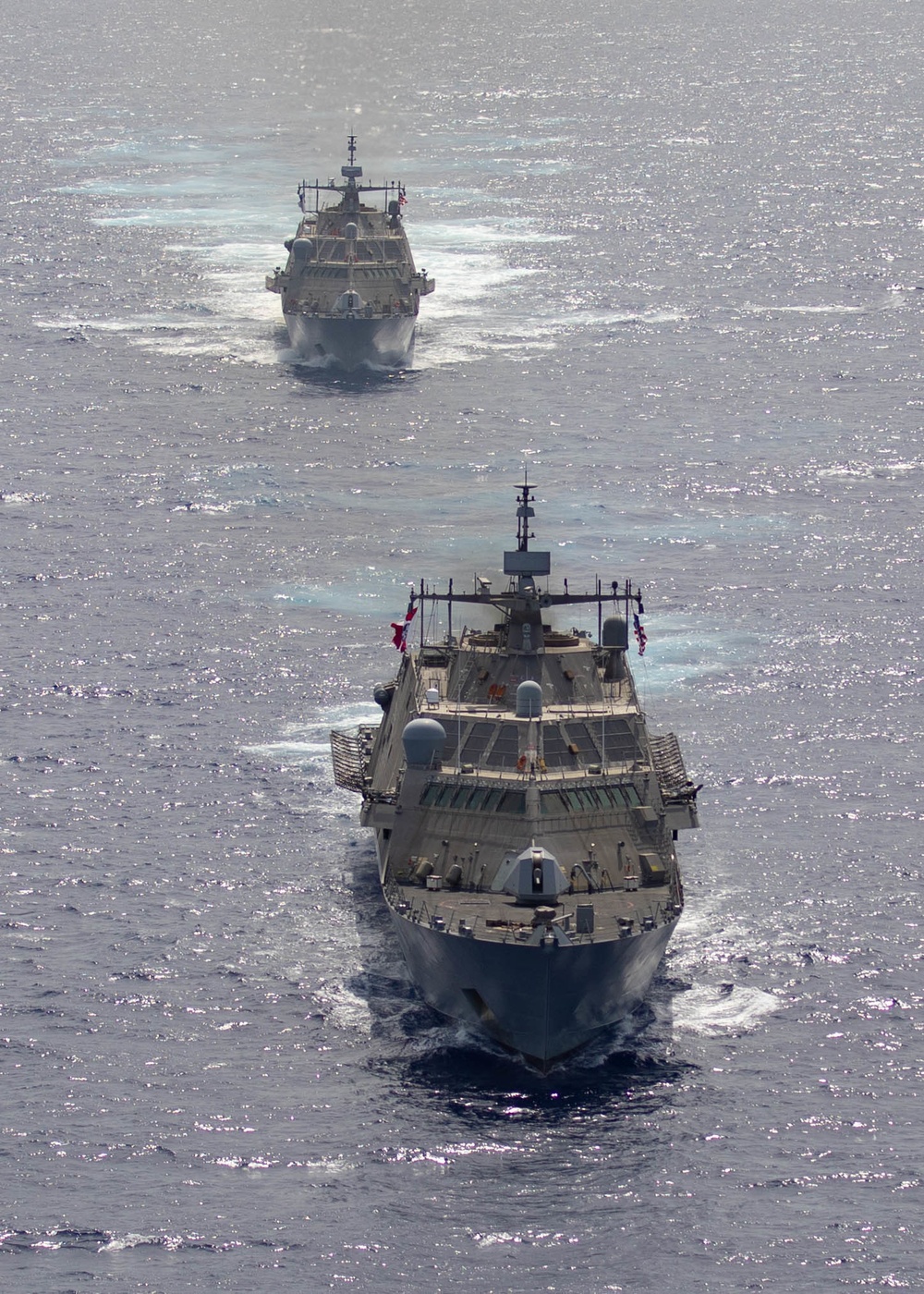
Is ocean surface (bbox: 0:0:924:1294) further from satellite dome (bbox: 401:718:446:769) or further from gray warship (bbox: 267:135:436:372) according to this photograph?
satellite dome (bbox: 401:718:446:769)

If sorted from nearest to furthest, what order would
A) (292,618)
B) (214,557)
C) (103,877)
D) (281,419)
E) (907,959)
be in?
(907,959) → (103,877) → (292,618) → (214,557) → (281,419)

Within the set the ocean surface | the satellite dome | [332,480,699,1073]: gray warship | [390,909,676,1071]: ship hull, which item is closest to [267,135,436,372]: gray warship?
the ocean surface

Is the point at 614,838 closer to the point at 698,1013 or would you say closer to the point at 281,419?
the point at 698,1013

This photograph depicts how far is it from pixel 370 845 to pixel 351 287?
89.6m

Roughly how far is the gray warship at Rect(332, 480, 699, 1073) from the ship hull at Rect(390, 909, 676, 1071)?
6 cm

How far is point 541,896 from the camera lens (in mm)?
78875

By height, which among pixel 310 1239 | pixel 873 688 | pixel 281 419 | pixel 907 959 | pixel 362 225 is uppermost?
pixel 362 225

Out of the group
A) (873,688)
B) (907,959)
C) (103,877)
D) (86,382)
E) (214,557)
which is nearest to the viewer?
(907,959)

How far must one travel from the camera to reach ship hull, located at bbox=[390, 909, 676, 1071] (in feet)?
249

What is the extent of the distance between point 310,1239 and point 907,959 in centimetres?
2543

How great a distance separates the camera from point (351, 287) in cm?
17662

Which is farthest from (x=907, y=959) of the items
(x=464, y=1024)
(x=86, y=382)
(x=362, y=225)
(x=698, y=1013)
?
(x=362, y=225)

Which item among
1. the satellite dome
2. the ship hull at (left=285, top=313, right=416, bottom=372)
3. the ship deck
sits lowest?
the ship deck

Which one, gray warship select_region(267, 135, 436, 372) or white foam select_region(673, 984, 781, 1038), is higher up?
gray warship select_region(267, 135, 436, 372)
